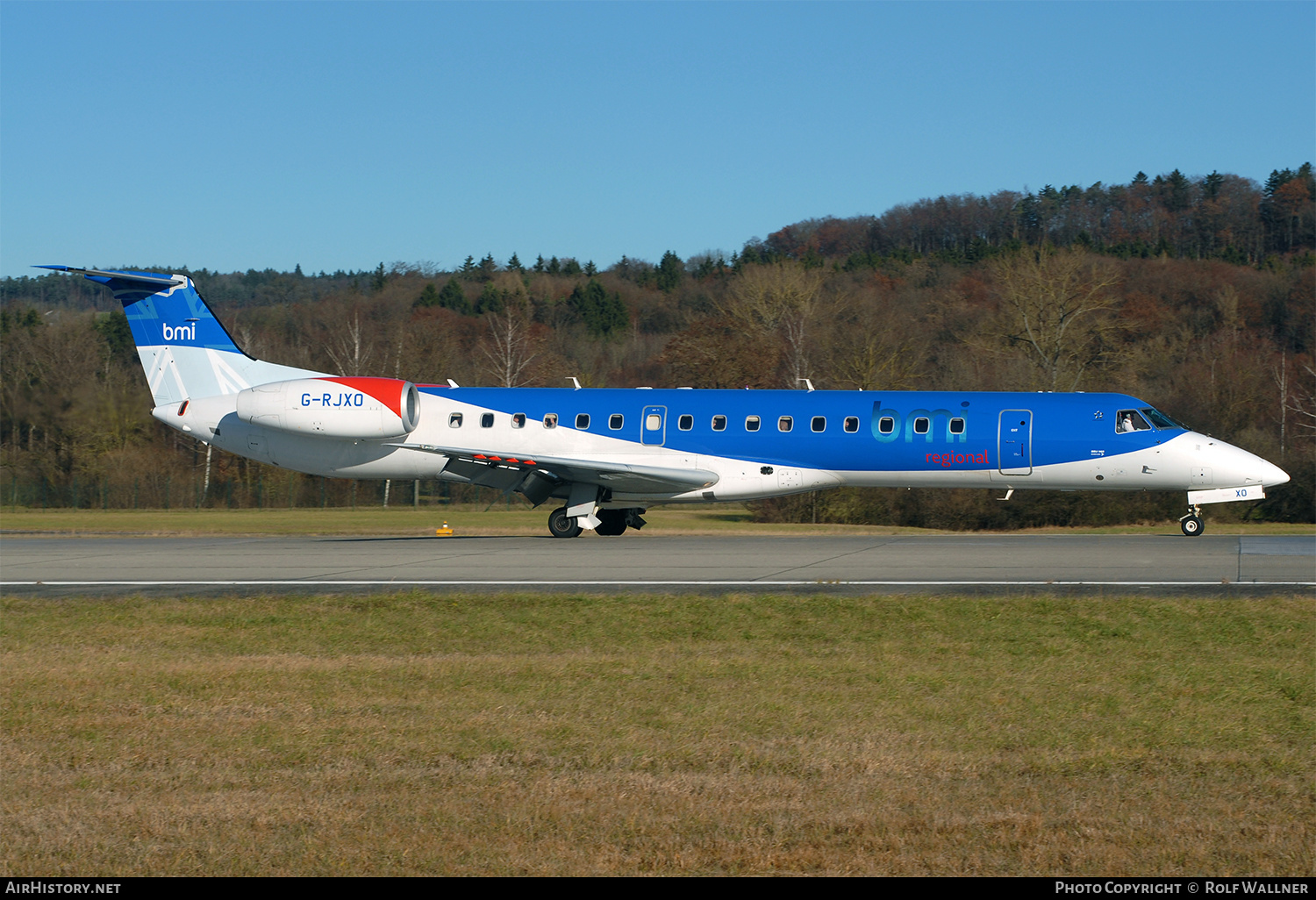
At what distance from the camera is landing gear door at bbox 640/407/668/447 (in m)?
25.4

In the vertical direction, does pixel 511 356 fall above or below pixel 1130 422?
above

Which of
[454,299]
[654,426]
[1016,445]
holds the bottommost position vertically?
[1016,445]

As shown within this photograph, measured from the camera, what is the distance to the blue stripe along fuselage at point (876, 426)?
2414cm

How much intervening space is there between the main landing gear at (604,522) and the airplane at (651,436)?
1.7 inches

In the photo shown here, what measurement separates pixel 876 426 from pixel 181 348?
16.0 metres

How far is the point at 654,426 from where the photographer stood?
25.5m

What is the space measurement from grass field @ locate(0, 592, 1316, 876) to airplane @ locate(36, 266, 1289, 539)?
35.5 ft

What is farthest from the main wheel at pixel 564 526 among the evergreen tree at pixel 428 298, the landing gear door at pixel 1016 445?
the evergreen tree at pixel 428 298

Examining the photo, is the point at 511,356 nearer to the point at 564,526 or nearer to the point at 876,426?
the point at 564,526

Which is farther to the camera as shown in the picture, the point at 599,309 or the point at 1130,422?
the point at 599,309

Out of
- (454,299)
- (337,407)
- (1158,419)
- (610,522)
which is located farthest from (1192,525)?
(454,299)

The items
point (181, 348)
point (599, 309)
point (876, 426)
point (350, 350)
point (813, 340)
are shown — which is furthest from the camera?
A: point (599, 309)
